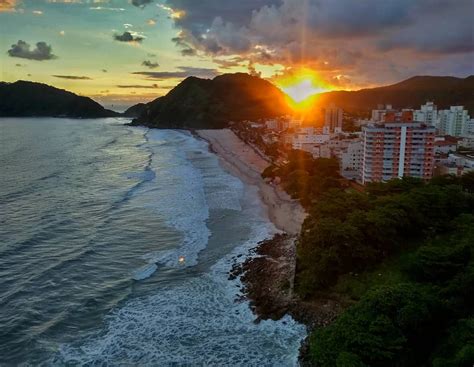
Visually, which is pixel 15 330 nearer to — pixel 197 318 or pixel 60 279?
pixel 60 279

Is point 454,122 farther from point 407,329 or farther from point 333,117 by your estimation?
point 407,329

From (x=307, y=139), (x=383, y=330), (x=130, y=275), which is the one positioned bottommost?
(x=130, y=275)

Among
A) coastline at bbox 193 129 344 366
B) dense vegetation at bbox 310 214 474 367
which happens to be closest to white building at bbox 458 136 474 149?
coastline at bbox 193 129 344 366

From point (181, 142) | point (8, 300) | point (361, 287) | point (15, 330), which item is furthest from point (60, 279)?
point (181, 142)

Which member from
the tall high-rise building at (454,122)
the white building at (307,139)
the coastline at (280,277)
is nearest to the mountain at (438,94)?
the tall high-rise building at (454,122)

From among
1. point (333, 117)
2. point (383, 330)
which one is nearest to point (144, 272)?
point (383, 330)

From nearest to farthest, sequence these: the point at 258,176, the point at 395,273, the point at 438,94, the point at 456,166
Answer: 1. the point at 395,273
2. the point at 456,166
3. the point at 258,176
4. the point at 438,94

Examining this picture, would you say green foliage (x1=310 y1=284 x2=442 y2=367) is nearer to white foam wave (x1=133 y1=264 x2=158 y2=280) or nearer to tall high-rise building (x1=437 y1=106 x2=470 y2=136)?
white foam wave (x1=133 y1=264 x2=158 y2=280)
